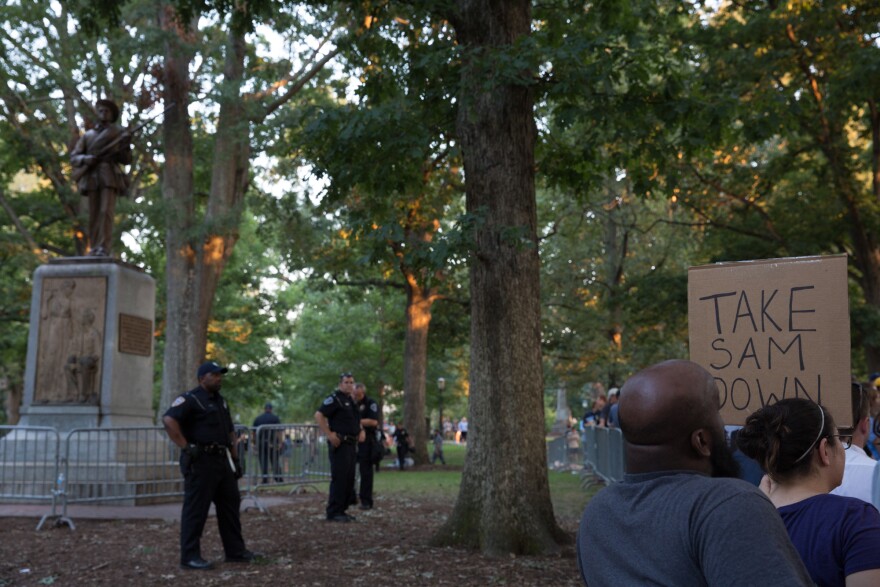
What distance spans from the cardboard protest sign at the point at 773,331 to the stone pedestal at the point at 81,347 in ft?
41.3

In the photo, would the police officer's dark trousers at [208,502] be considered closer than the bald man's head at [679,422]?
No

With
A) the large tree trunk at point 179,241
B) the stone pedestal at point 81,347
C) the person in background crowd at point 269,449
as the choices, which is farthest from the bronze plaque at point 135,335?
the large tree trunk at point 179,241

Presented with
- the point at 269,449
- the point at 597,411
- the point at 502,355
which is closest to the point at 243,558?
the point at 502,355

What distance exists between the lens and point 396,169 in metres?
11.5

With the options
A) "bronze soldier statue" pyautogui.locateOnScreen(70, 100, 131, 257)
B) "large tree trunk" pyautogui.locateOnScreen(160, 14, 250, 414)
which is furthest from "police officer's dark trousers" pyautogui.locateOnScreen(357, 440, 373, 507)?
"large tree trunk" pyautogui.locateOnScreen(160, 14, 250, 414)

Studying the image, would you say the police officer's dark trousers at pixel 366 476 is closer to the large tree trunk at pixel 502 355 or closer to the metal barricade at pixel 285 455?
the metal barricade at pixel 285 455

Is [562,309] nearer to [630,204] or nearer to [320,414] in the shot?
[630,204]

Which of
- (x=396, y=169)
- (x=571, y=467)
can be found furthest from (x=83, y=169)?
(x=571, y=467)

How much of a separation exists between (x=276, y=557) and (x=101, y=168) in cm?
877

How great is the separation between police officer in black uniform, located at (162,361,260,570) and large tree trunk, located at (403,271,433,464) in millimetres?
19657

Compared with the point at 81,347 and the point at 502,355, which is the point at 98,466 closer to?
the point at 81,347

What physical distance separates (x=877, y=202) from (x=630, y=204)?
11.3 meters

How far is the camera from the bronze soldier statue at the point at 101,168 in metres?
16.4

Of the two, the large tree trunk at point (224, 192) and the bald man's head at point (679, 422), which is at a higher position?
the large tree trunk at point (224, 192)
